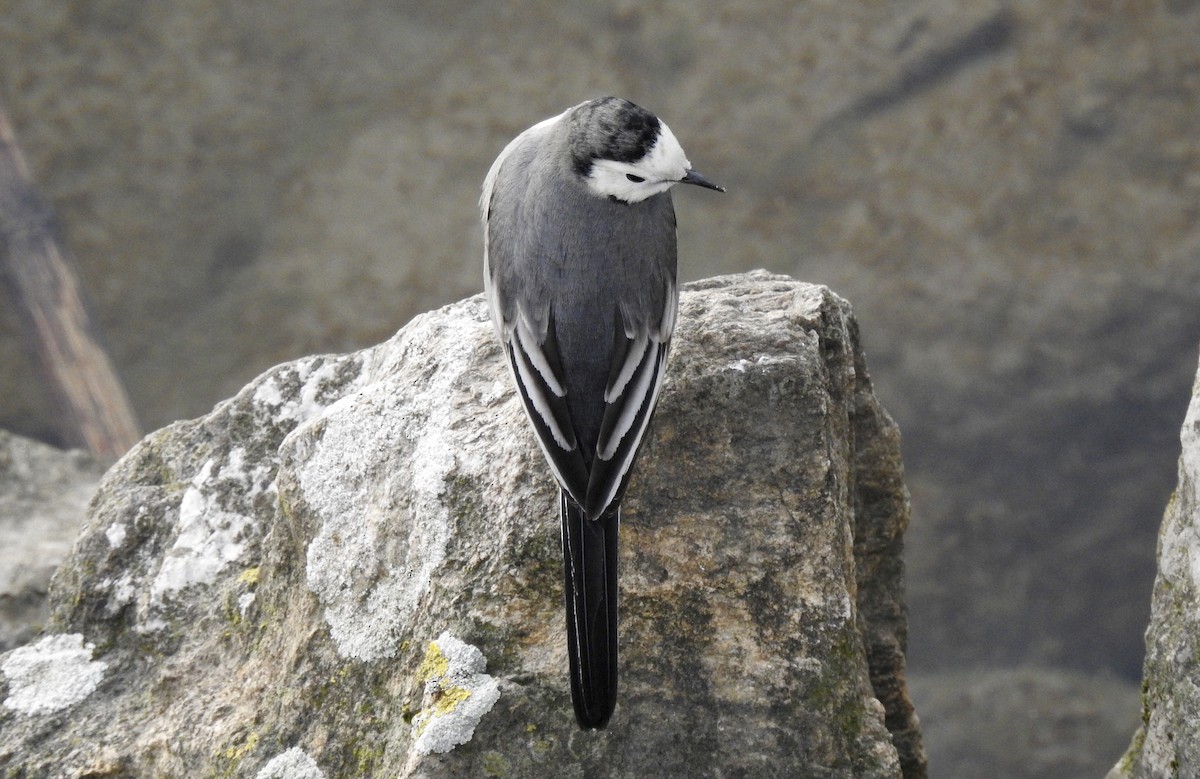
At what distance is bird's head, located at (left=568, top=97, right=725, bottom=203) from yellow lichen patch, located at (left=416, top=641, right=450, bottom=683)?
84cm

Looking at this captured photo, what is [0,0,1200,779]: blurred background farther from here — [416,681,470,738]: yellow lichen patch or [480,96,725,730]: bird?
[416,681,470,738]: yellow lichen patch

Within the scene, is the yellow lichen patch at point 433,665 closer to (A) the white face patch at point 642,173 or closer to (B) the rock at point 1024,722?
(A) the white face patch at point 642,173

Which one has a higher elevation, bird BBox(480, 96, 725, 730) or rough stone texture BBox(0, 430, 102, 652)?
bird BBox(480, 96, 725, 730)

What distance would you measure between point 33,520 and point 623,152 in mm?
1926

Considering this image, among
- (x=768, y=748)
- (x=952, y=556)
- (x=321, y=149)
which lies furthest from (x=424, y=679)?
(x=321, y=149)

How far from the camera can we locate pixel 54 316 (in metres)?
4.86

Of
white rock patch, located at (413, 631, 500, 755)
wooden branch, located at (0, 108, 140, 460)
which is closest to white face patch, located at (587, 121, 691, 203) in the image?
white rock patch, located at (413, 631, 500, 755)

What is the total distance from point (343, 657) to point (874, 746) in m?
0.85

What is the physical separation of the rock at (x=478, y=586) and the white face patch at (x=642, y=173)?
0.85 feet

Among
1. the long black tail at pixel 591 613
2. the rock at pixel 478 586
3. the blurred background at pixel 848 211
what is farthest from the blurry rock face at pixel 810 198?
the long black tail at pixel 591 613

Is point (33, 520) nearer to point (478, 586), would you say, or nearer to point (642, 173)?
point (478, 586)

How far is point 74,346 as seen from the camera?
4820 millimetres

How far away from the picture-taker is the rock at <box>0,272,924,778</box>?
181cm

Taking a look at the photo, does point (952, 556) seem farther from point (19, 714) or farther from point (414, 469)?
point (19, 714)
